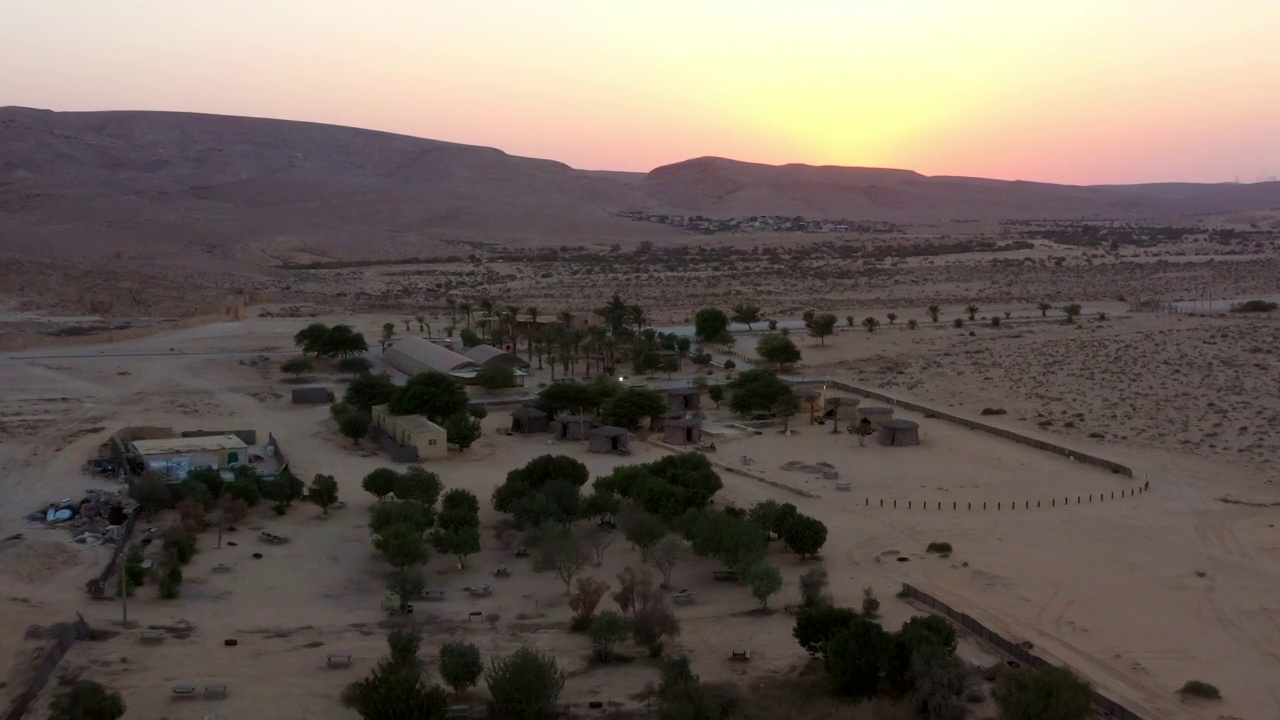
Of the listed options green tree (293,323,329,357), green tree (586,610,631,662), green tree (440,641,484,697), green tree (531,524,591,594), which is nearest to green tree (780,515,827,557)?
green tree (531,524,591,594)

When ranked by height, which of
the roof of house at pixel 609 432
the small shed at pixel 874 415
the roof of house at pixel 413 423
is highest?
the roof of house at pixel 413 423

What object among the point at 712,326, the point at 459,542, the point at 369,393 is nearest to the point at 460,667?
the point at 459,542

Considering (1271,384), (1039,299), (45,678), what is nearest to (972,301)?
(1039,299)

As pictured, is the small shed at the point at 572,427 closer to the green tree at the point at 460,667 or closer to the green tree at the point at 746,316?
the green tree at the point at 460,667

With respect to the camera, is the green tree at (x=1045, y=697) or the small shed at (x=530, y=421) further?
the small shed at (x=530, y=421)

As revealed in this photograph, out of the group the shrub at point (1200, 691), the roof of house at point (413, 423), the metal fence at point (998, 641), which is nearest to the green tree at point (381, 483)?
the roof of house at point (413, 423)

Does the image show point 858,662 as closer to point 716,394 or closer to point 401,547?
point 401,547

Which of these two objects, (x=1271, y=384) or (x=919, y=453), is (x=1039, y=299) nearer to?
(x=1271, y=384)
